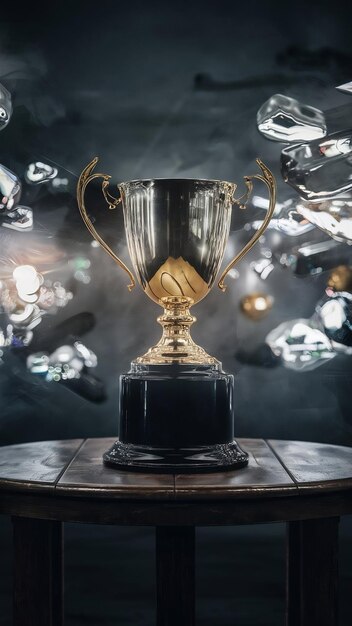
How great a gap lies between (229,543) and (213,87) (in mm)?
1222

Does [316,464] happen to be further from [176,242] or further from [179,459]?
[176,242]

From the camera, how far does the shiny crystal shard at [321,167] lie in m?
2.24

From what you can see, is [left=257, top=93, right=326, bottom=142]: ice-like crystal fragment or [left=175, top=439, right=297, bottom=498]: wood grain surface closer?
[left=175, top=439, right=297, bottom=498]: wood grain surface

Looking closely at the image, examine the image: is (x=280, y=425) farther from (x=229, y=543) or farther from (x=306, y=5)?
(x=306, y=5)

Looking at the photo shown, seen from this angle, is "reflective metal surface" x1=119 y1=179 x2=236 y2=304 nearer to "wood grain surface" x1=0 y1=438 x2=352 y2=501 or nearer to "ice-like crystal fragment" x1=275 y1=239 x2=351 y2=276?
"wood grain surface" x1=0 y1=438 x2=352 y2=501

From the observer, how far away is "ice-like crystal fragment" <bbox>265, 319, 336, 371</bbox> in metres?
2.25

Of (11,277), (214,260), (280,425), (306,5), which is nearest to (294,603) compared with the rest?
(214,260)

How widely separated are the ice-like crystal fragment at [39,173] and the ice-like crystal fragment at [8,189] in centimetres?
3

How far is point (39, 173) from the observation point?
7.34 feet

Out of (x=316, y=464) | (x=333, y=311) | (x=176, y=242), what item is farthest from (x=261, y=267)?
(x=316, y=464)

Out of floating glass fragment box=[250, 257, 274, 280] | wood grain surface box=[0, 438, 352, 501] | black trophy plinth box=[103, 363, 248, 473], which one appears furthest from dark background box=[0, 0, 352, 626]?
black trophy plinth box=[103, 363, 248, 473]

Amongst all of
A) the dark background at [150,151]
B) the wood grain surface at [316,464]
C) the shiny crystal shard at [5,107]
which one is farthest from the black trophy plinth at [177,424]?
the shiny crystal shard at [5,107]

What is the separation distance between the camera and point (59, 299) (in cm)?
224

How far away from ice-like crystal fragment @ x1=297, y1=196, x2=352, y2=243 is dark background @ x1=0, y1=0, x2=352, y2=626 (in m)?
0.04
